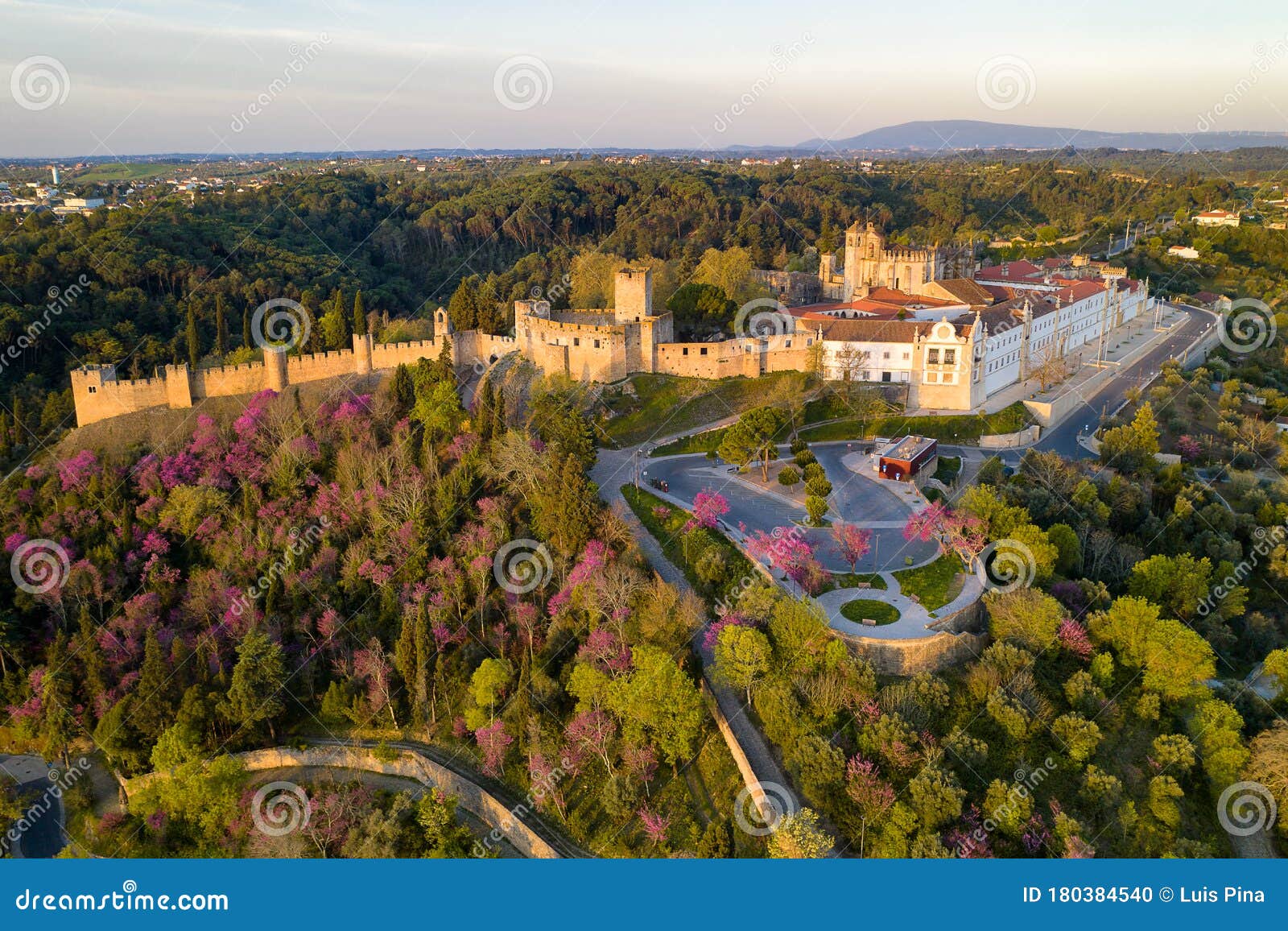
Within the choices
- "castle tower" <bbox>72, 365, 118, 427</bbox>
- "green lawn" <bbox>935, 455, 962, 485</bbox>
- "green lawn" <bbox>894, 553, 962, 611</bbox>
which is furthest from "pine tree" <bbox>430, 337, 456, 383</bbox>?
"green lawn" <bbox>894, 553, 962, 611</bbox>

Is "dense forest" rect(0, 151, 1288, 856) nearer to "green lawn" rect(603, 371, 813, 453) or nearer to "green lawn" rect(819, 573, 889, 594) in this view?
"green lawn" rect(603, 371, 813, 453)

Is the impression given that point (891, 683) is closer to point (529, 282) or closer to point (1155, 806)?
point (1155, 806)

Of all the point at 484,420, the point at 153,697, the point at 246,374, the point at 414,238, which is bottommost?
the point at 153,697

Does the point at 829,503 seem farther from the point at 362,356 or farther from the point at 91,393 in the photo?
the point at 91,393

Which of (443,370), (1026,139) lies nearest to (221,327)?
(443,370)

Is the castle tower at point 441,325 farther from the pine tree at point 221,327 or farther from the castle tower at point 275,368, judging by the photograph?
the pine tree at point 221,327
